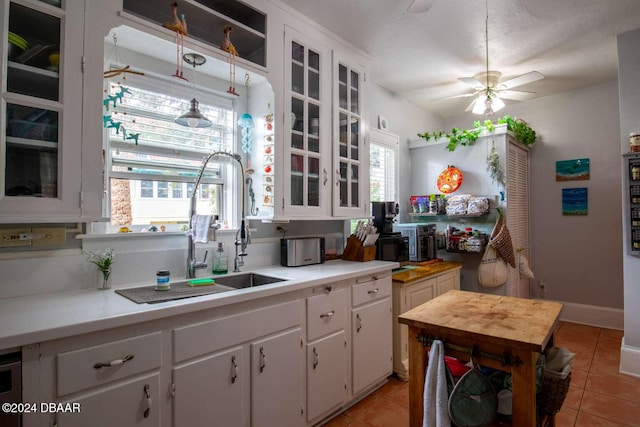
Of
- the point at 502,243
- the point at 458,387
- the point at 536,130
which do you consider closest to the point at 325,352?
the point at 458,387

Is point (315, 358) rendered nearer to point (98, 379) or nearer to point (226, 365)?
point (226, 365)

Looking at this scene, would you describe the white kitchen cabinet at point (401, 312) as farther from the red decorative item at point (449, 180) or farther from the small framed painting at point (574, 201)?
the small framed painting at point (574, 201)

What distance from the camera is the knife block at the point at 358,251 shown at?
280cm

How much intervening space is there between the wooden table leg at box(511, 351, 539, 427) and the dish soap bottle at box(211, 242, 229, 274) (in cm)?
166

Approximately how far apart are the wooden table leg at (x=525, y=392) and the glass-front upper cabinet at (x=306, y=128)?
156 cm

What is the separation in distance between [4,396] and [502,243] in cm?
374

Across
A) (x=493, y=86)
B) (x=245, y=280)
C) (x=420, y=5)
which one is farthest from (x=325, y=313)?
(x=493, y=86)

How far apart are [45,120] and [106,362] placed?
1028 millimetres

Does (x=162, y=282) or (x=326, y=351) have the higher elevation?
(x=162, y=282)

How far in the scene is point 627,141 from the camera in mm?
2768

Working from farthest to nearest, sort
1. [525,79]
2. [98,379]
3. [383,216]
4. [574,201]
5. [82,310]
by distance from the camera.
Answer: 1. [574,201]
2. [383,216]
3. [525,79]
4. [82,310]
5. [98,379]

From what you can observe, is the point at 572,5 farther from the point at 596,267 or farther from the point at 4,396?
the point at 4,396

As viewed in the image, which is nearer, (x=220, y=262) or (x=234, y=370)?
(x=234, y=370)

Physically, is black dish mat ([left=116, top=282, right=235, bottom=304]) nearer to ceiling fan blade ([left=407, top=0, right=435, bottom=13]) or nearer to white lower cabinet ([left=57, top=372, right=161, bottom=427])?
white lower cabinet ([left=57, top=372, right=161, bottom=427])
